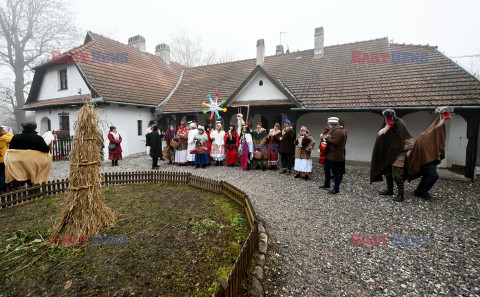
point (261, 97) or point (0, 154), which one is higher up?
point (261, 97)

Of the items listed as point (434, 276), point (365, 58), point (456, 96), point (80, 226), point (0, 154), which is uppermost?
point (365, 58)

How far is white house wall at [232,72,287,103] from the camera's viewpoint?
11.0m

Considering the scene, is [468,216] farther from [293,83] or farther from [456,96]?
[293,83]

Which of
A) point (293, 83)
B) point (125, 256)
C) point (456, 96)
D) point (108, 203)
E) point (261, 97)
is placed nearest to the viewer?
point (125, 256)

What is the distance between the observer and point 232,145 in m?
Result: 9.38

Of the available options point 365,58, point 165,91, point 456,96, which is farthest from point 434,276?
point 165,91

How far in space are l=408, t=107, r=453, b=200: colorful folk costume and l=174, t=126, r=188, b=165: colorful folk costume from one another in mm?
8027

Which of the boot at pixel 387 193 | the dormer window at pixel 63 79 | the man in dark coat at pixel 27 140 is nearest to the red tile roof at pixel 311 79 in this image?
the dormer window at pixel 63 79

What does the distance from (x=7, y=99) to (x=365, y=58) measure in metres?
Result: 29.4

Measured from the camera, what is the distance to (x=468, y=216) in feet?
15.2

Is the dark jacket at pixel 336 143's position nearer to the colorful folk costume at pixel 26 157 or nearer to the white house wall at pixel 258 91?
the white house wall at pixel 258 91

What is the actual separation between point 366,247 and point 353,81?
9.58m

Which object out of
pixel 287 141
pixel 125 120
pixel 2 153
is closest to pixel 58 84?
pixel 125 120

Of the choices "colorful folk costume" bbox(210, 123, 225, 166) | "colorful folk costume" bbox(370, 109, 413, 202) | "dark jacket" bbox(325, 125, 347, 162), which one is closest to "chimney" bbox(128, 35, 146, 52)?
"colorful folk costume" bbox(210, 123, 225, 166)
